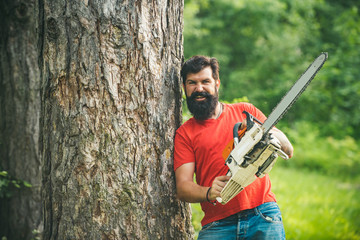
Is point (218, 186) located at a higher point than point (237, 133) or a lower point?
lower

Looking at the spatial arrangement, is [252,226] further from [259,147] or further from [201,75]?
[201,75]

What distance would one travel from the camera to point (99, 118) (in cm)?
217

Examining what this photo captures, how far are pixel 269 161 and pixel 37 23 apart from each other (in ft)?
6.55

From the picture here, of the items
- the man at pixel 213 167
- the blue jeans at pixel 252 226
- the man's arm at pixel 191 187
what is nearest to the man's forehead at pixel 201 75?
the man at pixel 213 167

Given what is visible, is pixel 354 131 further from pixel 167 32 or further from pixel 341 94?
pixel 167 32

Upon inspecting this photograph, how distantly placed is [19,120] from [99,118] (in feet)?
8.67

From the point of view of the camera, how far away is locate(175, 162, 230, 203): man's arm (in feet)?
6.85

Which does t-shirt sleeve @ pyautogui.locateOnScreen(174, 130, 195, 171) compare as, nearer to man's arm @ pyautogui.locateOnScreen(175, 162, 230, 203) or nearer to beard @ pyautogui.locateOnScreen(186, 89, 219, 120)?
man's arm @ pyautogui.locateOnScreen(175, 162, 230, 203)

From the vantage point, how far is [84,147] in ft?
7.12

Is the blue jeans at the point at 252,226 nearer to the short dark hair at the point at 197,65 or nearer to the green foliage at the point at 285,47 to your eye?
the short dark hair at the point at 197,65

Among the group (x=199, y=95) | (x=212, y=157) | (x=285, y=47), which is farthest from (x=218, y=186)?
A: (x=285, y=47)

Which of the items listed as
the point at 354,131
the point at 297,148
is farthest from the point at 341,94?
the point at 297,148

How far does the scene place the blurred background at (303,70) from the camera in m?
7.77

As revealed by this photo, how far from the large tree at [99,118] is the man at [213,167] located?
0.30 m
